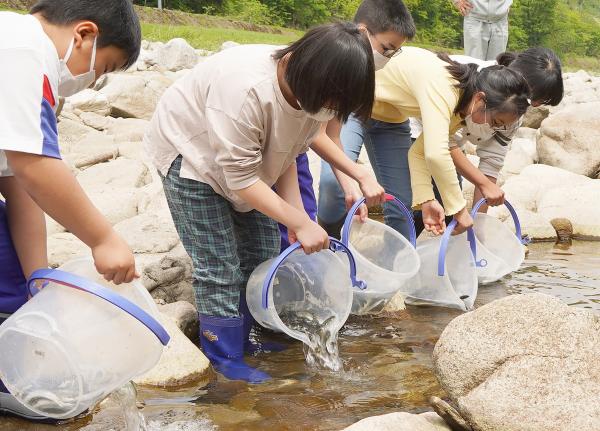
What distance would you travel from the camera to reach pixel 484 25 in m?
6.12

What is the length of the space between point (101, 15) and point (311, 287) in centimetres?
134

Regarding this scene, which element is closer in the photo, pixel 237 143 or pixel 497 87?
pixel 237 143

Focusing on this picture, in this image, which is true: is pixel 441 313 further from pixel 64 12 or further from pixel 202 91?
pixel 64 12

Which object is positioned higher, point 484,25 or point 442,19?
point 484,25

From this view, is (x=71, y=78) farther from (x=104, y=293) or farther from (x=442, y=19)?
(x=442, y=19)

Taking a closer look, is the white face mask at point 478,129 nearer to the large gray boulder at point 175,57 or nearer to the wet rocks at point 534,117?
the wet rocks at point 534,117

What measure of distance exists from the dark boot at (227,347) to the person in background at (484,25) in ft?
13.2

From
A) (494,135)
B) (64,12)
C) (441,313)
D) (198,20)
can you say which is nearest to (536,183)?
(494,135)

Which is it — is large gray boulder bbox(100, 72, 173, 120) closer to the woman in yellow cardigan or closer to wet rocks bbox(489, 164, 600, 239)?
wet rocks bbox(489, 164, 600, 239)

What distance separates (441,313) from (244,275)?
3.28 feet

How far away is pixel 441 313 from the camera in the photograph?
3434 millimetres

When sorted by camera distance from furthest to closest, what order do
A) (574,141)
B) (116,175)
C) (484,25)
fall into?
(574,141)
(484,25)
(116,175)

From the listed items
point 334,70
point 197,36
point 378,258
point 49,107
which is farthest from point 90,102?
point 197,36

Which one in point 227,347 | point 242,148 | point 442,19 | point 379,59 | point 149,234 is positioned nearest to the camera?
point 242,148
